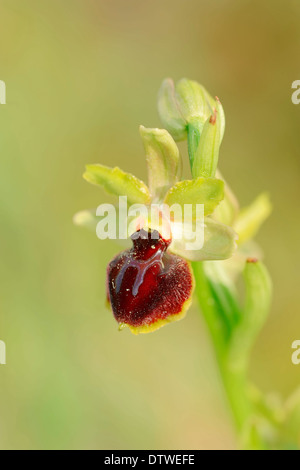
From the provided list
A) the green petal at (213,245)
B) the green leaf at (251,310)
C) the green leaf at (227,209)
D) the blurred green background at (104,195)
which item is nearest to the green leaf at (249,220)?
the green leaf at (227,209)

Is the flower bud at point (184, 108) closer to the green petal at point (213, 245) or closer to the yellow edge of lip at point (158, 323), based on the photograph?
the green petal at point (213, 245)

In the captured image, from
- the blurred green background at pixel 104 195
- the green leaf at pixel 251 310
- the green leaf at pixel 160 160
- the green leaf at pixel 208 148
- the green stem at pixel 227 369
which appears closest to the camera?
the green leaf at pixel 208 148

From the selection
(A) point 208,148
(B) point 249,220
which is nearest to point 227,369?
(B) point 249,220

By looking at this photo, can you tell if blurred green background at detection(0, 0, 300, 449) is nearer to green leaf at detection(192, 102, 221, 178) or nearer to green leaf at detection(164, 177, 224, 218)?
green leaf at detection(164, 177, 224, 218)

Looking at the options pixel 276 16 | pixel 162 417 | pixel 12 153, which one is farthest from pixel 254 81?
pixel 162 417

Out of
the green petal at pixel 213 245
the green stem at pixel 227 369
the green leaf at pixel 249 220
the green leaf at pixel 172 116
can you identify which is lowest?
the green stem at pixel 227 369

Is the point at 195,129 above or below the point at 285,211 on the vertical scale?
below

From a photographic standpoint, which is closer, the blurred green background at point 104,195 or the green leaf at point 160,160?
the green leaf at point 160,160
